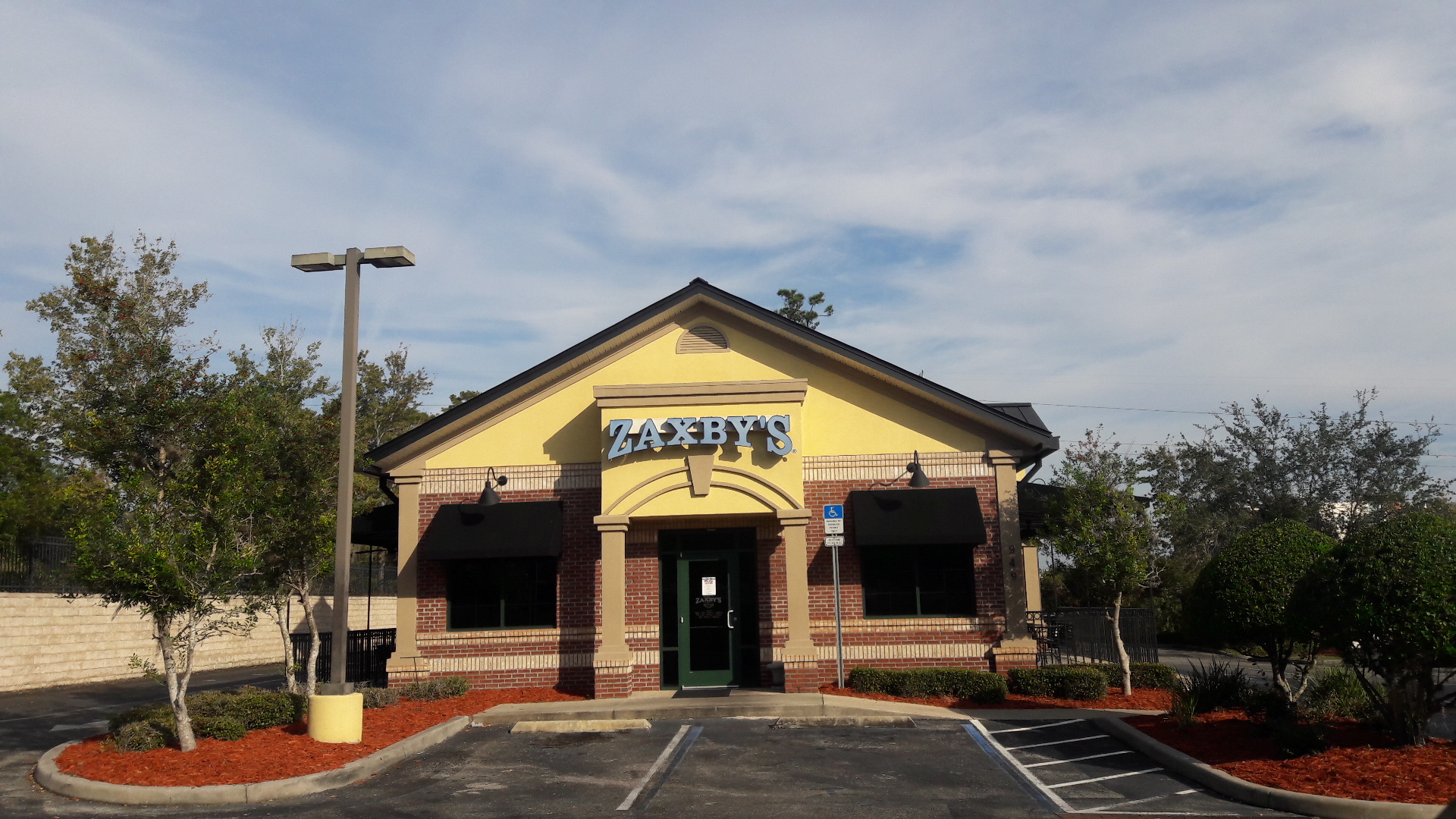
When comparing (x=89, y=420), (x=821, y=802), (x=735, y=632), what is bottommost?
(x=821, y=802)

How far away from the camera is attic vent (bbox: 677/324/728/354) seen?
1933 centimetres

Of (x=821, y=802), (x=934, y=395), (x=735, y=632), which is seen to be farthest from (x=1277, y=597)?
(x=735, y=632)

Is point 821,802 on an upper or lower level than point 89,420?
lower

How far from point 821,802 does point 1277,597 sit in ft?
19.4

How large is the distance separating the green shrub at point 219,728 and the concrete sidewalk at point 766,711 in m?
3.57

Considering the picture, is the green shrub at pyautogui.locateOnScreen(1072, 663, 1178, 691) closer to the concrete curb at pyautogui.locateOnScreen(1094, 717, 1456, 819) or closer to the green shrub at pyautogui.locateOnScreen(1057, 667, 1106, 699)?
the green shrub at pyautogui.locateOnScreen(1057, 667, 1106, 699)

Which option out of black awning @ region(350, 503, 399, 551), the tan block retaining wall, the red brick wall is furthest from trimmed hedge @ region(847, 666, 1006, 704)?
the tan block retaining wall

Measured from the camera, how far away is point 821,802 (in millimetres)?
10055

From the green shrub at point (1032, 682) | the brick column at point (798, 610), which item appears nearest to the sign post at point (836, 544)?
the brick column at point (798, 610)

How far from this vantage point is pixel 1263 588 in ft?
39.2

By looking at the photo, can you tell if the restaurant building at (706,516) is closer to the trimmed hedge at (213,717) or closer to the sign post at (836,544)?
the sign post at (836,544)

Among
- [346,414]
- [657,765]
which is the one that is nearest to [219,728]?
[346,414]

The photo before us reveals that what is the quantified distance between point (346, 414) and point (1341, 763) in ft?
39.0

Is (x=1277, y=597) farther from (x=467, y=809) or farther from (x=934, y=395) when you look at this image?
(x=467, y=809)
